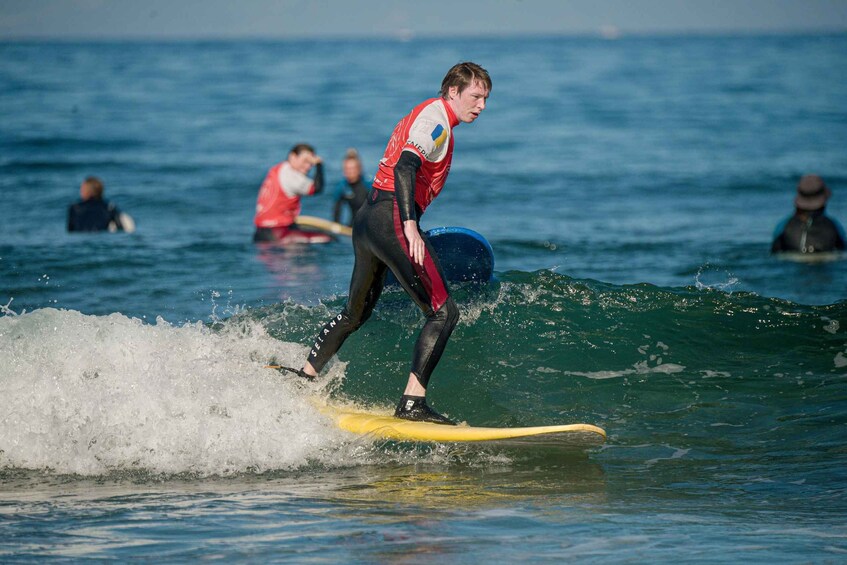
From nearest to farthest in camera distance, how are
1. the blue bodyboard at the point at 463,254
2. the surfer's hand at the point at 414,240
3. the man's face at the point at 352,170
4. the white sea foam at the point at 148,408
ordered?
the surfer's hand at the point at 414,240 < the white sea foam at the point at 148,408 < the blue bodyboard at the point at 463,254 < the man's face at the point at 352,170

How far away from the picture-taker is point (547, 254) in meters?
14.1

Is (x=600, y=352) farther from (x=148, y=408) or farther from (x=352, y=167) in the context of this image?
(x=352, y=167)

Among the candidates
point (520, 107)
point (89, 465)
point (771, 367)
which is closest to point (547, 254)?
point (771, 367)

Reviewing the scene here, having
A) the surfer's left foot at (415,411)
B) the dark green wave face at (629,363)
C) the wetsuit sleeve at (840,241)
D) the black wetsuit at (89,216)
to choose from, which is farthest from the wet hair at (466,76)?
the black wetsuit at (89,216)

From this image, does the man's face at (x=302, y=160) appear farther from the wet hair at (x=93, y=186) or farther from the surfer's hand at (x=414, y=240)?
the surfer's hand at (x=414, y=240)

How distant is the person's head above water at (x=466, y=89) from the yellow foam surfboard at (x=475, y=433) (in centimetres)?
176

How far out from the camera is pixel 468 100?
227 inches

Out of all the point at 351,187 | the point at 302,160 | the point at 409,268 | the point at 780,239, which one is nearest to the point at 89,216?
the point at 302,160

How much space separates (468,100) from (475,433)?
6.16 ft

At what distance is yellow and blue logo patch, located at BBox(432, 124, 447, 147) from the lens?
5695mm

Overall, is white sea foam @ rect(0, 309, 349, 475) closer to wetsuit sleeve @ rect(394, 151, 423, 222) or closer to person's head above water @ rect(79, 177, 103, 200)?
wetsuit sleeve @ rect(394, 151, 423, 222)

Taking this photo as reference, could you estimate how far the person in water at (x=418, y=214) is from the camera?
5.67 metres

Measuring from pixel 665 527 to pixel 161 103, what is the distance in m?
42.6

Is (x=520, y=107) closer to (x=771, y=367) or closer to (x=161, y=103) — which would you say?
(x=161, y=103)
